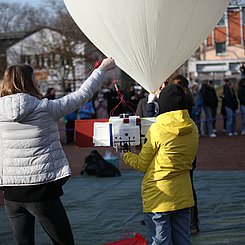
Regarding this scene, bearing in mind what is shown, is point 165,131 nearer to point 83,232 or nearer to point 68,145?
point 83,232

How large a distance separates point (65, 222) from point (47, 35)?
34485 mm

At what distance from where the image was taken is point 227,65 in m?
56.0

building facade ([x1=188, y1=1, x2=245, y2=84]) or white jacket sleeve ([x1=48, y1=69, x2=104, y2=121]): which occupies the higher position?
building facade ([x1=188, y1=1, x2=245, y2=84])

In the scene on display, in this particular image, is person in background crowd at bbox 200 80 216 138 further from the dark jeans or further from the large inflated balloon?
the dark jeans

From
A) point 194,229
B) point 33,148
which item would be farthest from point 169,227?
point 194,229

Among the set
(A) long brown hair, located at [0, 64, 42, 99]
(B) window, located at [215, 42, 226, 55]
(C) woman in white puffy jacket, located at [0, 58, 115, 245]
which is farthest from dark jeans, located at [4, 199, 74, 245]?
(B) window, located at [215, 42, 226, 55]

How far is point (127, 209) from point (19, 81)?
4132 mm

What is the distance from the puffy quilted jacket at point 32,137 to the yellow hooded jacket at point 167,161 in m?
0.64

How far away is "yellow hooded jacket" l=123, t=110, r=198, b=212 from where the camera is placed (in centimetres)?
463

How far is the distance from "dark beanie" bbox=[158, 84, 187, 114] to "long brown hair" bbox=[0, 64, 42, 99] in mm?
1012

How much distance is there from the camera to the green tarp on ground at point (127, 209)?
667cm

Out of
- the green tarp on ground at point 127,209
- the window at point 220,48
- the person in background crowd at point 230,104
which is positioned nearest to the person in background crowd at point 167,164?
the green tarp on ground at point 127,209

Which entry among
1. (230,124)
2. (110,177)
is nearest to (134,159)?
(110,177)

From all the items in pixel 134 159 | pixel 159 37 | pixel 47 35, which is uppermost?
pixel 47 35
